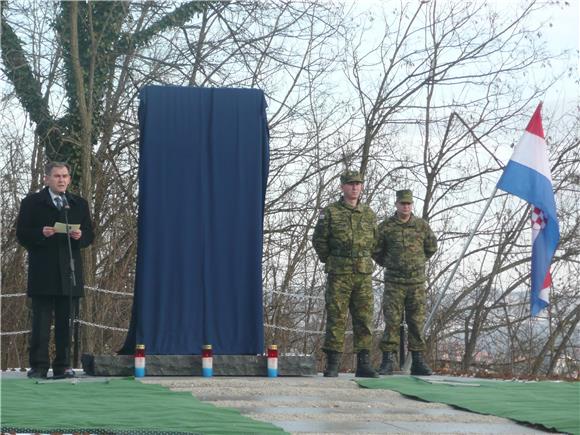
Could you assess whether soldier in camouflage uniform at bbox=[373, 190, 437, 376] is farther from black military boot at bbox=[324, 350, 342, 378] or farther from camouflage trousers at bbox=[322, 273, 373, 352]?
black military boot at bbox=[324, 350, 342, 378]

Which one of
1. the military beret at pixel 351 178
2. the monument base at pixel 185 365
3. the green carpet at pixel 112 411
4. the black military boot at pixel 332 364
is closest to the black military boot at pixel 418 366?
the black military boot at pixel 332 364

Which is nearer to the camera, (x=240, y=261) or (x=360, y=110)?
(x=240, y=261)

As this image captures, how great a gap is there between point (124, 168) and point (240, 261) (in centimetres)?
874

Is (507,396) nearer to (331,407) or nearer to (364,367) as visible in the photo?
(331,407)

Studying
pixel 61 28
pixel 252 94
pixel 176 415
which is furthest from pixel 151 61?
pixel 176 415

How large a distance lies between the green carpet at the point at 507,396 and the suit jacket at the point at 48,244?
97.5 inches

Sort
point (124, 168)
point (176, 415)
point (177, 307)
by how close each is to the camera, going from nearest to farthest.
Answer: point (176, 415), point (177, 307), point (124, 168)

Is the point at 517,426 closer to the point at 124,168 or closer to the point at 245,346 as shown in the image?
the point at 245,346

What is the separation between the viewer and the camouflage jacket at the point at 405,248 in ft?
37.4

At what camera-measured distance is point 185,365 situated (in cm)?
1014

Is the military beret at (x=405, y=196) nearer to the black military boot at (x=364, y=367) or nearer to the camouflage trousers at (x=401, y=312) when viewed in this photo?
the camouflage trousers at (x=401, y=312)

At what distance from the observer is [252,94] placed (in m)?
10.6

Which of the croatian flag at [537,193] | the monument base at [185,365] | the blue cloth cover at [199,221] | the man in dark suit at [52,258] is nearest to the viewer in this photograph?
the man in dark suit at [52,258]

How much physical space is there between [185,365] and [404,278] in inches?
93.9
